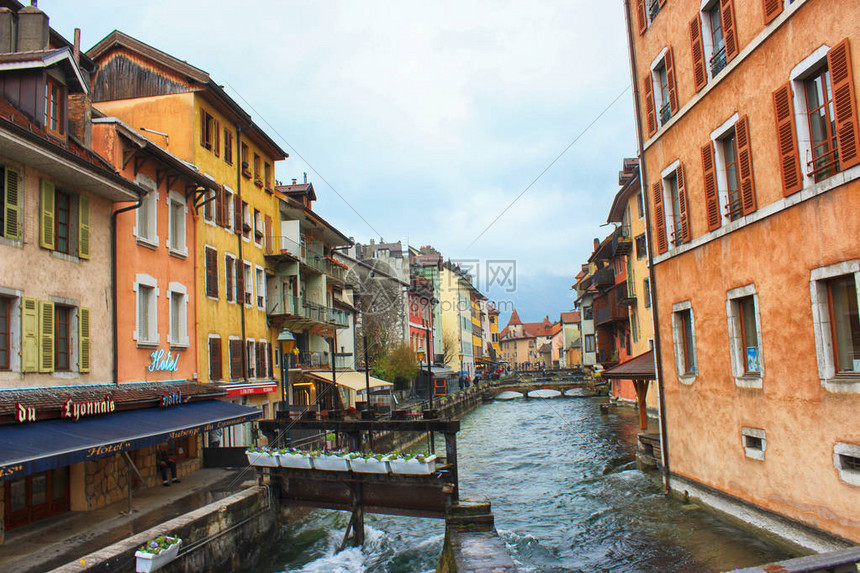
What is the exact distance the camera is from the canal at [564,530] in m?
11.4

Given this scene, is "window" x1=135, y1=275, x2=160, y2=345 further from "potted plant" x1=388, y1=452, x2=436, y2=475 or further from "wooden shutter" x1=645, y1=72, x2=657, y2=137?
"wooden shutter" x1=645, y1=72, x2=657, y2=137

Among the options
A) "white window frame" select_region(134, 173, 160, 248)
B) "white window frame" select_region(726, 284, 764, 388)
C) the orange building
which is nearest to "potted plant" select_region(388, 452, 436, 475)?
the orange building

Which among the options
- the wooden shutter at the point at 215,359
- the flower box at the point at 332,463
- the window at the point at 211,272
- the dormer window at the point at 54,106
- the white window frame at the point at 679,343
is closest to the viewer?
the flower box at the point at 332,463

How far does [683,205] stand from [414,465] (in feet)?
26.3

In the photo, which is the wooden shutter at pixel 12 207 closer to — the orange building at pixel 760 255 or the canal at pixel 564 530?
the canal at pixel 564 530

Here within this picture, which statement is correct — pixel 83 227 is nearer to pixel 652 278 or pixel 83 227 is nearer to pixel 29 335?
pixel 29 335

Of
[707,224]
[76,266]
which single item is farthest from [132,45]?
[707,224]

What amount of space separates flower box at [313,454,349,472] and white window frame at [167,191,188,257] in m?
8.88

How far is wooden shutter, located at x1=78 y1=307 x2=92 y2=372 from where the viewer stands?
1408 centimetres

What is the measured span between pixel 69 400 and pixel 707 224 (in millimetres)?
13083

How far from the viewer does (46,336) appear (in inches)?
511

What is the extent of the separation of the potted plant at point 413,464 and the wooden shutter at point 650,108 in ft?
31.4

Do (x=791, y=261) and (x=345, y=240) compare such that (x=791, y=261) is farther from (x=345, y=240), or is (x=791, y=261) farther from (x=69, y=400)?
(x=345, y=240)

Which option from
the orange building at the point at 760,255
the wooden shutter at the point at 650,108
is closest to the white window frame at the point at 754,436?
the orange building at the point at 760,255
